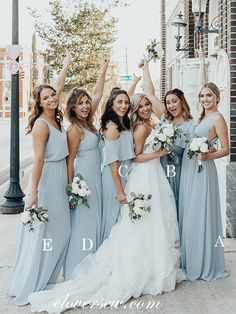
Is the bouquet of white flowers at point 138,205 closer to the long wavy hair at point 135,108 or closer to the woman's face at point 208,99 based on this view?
the long wavy hair at point 135,108

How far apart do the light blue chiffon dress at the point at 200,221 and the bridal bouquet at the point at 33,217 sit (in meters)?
1.53

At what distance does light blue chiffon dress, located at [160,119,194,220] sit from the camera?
4.90m

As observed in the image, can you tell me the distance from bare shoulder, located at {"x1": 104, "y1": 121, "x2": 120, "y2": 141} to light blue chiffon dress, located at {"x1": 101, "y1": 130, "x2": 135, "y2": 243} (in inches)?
2.3

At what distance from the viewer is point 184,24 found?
1022cm

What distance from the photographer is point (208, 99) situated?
15.9ft

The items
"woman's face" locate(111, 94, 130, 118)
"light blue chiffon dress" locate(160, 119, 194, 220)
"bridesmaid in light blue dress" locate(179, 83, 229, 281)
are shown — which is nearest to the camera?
"woman's face" locate(111, 94, 130, 118)

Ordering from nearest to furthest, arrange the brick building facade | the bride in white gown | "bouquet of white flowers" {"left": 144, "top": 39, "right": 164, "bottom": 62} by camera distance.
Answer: the bride in white gown → "bouquet of white flowers" {"left": 144, "top": 39, "right": 164, "bottom": 62} → the brick building facade

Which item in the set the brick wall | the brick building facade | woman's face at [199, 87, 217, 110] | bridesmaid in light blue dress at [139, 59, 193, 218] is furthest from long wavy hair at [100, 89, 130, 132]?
the brick wall

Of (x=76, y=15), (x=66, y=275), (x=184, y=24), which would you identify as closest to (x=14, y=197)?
Answer: (x=66, y=275)

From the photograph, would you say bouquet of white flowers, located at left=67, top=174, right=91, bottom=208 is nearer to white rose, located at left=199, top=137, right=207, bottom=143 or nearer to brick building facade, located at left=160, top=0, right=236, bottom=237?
white rose, located at left=199, top=137, right=207, bottom=143

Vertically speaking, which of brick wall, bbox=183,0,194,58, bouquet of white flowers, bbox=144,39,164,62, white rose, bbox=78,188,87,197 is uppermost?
brick wall, bbox=183,0,194,58

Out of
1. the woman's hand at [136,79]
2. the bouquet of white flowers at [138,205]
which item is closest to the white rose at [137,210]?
the bouquet of white flowers at [138,205]

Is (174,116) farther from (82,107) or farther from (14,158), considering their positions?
(14,158)

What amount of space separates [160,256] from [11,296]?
4.63ft
